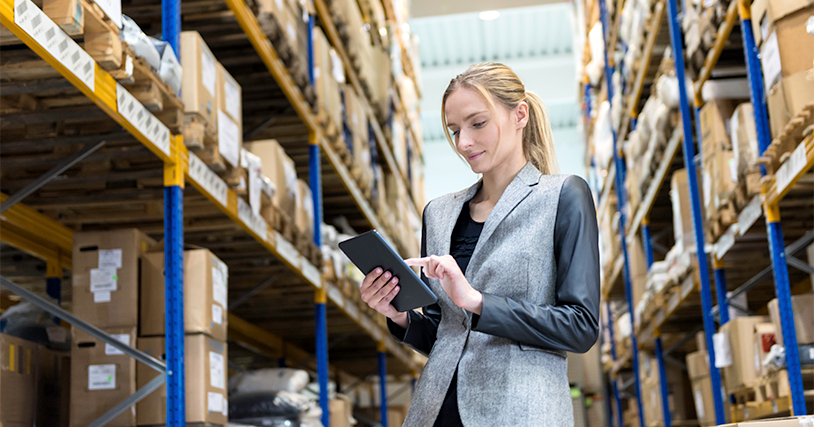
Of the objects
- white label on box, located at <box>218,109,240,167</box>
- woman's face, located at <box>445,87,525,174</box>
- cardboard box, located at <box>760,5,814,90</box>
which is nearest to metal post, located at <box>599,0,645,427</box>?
cardboard box, located at <box>760,5,814,90</box>

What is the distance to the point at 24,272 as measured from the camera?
5.27 m

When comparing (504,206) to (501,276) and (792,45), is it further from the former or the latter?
(792,45)

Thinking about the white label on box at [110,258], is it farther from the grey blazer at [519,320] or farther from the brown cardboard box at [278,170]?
the grey blazer at [519,320]

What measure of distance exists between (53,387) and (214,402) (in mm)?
697

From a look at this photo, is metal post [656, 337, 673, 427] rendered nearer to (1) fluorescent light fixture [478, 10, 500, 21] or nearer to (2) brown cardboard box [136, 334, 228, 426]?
(2) brown cardboard box [136, 334, 228, 426]

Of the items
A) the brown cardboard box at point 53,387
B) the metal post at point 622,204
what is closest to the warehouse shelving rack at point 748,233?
the metal post at point 622,204

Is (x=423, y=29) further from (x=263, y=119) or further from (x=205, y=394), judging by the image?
(x=205, y=394)

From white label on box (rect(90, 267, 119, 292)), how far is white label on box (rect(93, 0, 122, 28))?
45.0 inches

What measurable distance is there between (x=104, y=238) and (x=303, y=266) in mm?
2087

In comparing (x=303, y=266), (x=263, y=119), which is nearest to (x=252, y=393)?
(x=303, y=266)

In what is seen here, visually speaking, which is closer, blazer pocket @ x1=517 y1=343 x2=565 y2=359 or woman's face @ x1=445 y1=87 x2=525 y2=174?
blazer pocket @ x1=517 y1=343 x2=565 y2=359

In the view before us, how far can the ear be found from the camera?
1841mm

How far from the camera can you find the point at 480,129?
70.8 inches

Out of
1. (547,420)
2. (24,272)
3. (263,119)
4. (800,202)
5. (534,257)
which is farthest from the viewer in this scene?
(263,119)
